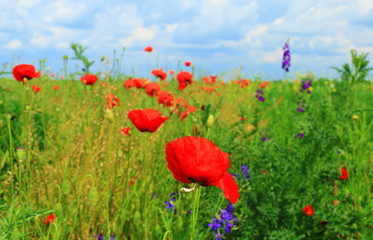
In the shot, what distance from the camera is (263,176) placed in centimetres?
192

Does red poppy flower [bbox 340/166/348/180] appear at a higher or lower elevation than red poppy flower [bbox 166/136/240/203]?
lower

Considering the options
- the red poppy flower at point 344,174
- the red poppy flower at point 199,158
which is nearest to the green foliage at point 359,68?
the red poppy flower at point 344,174

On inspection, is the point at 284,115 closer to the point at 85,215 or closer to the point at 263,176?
the point at 263,176

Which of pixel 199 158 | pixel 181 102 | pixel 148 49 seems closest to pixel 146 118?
pixel 199 158

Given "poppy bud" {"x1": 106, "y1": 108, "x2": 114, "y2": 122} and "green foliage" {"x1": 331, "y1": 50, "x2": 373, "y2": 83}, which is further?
"green foliage" {"x1": 331, "y1": 50, "x2": 373, "y2": 83}

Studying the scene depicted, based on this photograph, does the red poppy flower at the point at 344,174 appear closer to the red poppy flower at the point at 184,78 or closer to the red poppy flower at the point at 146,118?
the red poppy flower at the point at 184,78

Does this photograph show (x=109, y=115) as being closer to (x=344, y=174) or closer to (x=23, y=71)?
(x=23, y=71)

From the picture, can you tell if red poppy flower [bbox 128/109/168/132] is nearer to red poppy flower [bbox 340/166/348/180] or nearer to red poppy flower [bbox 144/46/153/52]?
red poppy flower [bbox 340/166/348/180]

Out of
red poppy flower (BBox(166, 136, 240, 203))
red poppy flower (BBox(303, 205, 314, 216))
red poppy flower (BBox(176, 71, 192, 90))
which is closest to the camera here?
red poppy flower (BBox(166, 136, 240, 203))

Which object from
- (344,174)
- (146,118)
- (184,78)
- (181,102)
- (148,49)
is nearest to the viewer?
(146,118)

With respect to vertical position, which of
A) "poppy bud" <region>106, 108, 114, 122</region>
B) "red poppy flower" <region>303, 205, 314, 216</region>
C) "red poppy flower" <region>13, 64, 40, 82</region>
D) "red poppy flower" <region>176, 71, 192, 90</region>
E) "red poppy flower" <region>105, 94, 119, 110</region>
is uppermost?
"red poppy flower" <region>13, 64, 40, 82</region>

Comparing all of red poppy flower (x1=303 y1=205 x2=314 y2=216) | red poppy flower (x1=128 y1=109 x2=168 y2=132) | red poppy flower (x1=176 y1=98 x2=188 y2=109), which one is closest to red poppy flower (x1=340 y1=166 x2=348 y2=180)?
red poppy flower (x1=303 y1=205 x2=314 y2=216)

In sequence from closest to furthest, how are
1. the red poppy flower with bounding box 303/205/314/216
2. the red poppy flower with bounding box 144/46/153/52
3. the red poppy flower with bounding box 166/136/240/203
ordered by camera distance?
the red poppy flower with bounding box 166/136/240/203, the red poppy flower with bounding box 303/205/314/216, the red poppy flower with bounding box 144/46/153/52

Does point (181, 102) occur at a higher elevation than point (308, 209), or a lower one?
higher
